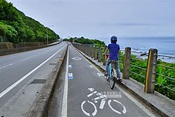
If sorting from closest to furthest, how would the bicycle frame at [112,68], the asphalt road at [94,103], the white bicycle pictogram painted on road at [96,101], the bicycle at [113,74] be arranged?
the asphalt road at [94,103]
the white bicycle pictogram painted on road at [96,101]
the bicycle at [113,74]
the bicycle frame at [112,68]

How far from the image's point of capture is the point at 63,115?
207 inches

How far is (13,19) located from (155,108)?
54527 millimetres

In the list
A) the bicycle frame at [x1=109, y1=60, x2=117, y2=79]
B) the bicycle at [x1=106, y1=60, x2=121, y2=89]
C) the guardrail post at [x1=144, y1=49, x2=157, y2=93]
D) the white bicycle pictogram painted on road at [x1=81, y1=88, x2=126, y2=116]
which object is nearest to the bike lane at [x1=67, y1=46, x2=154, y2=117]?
the white bicycle pictogram painted on road at [x1=81, y1=88, x2=126, y2=116]

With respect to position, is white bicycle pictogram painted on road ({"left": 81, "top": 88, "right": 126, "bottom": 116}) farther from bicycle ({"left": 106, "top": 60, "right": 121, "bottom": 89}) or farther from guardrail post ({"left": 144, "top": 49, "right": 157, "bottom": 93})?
guardrail post ({"left": 144, "top": 49, "right": 157, "bottom": 93})

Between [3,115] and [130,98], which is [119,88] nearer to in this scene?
[130,98]

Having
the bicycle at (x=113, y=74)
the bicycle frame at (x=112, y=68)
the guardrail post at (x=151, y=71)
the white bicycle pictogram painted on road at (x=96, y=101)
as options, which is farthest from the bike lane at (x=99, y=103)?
the guardrail post at (x=151, y=71)

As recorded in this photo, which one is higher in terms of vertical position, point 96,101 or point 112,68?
point 112,68

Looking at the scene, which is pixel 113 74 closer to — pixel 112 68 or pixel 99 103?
pixel 112 68

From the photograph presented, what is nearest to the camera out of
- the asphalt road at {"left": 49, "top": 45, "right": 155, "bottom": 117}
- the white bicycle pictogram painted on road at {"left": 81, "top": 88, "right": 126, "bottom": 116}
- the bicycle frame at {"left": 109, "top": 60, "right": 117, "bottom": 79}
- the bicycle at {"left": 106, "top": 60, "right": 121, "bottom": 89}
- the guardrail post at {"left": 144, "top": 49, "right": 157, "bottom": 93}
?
the asphalt road at {"left": 49, "top": 45, "right": 155, "bottom": 117}

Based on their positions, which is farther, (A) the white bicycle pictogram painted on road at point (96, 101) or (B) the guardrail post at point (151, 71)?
(B) the guardrail post at point (151, 71)

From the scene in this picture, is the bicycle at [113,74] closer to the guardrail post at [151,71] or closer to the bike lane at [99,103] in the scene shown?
the bike lane at [99,103]

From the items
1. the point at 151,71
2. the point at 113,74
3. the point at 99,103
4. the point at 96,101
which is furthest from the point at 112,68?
the point at 99,103

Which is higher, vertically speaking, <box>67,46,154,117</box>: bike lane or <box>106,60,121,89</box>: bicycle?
<box>106,60,121,89</box>: bicycle

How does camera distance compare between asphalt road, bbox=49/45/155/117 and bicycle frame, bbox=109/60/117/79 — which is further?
bicycle frame, bbox=109/60/117/79
